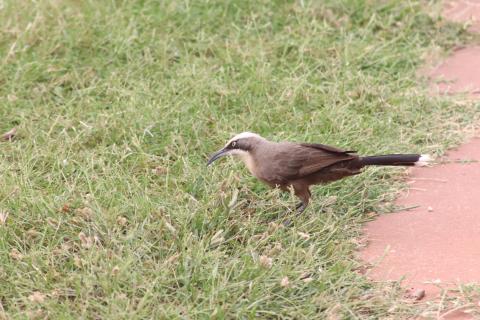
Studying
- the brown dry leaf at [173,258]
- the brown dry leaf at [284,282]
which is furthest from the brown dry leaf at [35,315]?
the brown dry leaf at [284,282]

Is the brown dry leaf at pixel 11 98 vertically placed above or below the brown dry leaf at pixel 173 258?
below

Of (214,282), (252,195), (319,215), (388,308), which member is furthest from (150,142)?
(388,308)

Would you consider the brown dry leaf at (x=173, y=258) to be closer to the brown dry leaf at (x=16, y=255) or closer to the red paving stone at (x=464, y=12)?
the brown dry leaf at (x=16, y=255)

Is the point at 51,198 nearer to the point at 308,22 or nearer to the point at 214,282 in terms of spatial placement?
the point at 214,282

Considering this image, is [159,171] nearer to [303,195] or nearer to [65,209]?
[65,209]

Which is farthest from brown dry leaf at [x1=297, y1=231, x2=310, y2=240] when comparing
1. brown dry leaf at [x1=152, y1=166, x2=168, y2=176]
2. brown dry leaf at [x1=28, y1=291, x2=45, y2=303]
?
brown dry leaf at [x1=28, y1=291, x2=45, y2=303]

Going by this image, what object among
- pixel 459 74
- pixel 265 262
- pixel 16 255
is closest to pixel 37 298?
pixel 16 255

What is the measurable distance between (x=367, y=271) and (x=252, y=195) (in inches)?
45.8

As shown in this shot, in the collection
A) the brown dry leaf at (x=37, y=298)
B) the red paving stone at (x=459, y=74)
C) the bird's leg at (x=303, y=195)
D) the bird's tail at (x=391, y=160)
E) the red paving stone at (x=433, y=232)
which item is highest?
the brown dry leaf at (x=37, y=298)

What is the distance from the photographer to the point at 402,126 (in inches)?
261

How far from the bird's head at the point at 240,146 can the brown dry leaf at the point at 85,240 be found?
1.17 m

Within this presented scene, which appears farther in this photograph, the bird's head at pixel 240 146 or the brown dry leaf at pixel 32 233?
the bird's head at pixel 240 146

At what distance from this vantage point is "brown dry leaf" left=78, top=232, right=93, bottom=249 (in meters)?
4.61

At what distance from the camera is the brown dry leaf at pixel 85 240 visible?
181 inches
